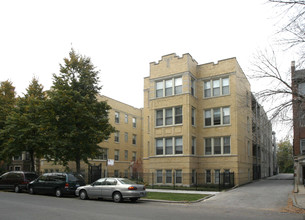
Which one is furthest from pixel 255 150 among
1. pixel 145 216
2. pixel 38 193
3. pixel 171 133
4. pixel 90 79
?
pixel 145 216

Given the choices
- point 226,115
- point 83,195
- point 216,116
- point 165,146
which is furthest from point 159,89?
point 83,195

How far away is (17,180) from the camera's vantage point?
22.6 m

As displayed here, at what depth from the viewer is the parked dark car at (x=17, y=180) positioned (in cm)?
2230

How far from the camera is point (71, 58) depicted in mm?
24719

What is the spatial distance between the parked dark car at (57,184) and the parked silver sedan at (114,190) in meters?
1.17

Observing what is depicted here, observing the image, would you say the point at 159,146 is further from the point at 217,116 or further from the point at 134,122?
the point at 134,122

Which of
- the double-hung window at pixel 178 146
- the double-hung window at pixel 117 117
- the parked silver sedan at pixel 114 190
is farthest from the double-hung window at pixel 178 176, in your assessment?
the double-hung window at pixel 117 117

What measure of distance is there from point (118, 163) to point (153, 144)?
1451cm

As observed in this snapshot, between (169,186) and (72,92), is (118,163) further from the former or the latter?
(72,92)

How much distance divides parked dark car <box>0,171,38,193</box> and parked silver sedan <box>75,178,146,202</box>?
647 cm

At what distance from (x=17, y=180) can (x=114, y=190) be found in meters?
10.1

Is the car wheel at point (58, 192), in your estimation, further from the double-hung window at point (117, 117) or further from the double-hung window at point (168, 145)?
the double-hung window at point (117, 117)

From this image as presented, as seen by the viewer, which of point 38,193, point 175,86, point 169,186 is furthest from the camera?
point 175,86

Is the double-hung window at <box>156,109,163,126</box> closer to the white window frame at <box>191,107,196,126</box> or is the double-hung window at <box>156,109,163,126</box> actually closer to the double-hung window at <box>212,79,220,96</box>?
the white window frame at <box>191,107,196,126</box>
